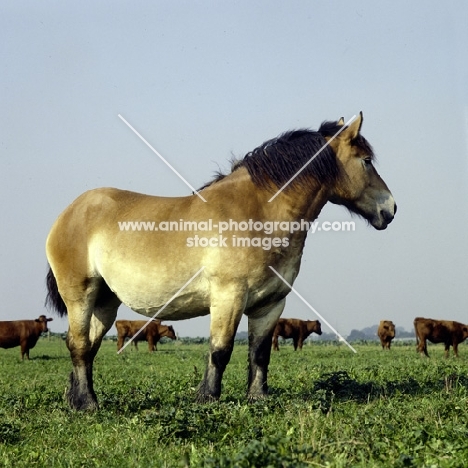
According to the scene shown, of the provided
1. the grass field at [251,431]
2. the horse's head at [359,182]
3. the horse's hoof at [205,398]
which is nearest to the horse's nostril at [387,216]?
the horse's head at [359,182]

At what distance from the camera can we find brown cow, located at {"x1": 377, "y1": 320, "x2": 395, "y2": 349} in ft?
112

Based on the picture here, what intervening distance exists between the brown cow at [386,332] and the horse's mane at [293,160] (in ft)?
87.1

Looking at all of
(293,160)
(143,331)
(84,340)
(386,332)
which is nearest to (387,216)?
(293,160)

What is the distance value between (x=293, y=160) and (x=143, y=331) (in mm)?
25914

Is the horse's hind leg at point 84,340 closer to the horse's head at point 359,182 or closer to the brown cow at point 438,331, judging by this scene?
the horse's head at point 359,182

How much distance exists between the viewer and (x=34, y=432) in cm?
693

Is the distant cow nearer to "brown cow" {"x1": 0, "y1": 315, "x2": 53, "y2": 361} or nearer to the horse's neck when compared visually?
"brown cow" {"x1": 0, "y1": 315, "x2": 53, "y2": 361}

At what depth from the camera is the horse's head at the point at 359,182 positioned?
8680 millimetres

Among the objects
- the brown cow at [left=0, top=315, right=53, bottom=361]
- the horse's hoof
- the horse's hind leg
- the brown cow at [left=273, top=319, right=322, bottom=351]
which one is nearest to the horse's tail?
the horse's hind leg

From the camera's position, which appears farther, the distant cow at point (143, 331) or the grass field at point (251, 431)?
the distant cow at point (143, 331)

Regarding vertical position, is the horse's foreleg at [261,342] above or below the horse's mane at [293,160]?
below

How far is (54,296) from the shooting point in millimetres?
10133

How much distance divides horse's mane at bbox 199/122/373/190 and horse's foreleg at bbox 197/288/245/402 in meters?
1.49

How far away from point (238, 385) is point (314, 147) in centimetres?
428
